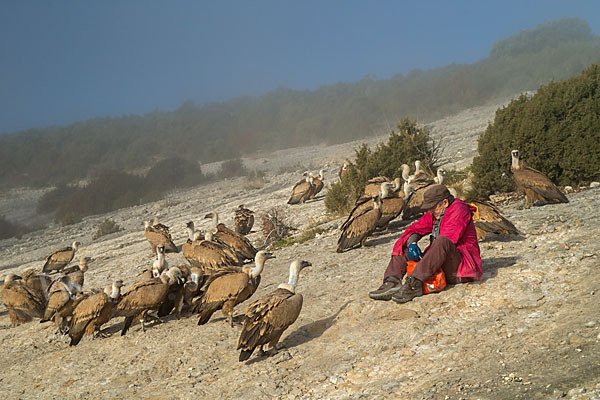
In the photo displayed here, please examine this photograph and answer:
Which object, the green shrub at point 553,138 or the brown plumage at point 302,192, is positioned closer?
the green shrub at point 553,138

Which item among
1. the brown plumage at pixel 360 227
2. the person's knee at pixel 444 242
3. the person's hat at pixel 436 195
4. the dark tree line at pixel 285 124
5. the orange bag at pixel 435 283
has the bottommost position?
the orange bag at pixel 435 283

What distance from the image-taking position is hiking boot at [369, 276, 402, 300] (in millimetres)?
6543

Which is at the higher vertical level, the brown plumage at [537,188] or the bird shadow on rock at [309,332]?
the brown plumage at [537,188]

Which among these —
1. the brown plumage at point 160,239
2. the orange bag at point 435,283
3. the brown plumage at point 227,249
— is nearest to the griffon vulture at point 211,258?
the brown plumage at point 227,249

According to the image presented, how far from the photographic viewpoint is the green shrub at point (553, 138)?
35.9 ft

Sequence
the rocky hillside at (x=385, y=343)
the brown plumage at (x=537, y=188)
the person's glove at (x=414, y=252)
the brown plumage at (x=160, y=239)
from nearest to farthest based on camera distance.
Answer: the rocky hillside at (x=385, y=343)
the person's glove at (x=414, y=252)
the brown plumage at (x=537, y=188)
the brown plumage at (x=160, y=239)

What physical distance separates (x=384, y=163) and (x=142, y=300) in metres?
9.63

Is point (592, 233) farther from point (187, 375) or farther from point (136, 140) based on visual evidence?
point (136, 140)

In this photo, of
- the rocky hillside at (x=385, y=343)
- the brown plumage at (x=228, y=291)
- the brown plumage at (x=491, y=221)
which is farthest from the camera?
the brown plumage at (x=491, y=221)

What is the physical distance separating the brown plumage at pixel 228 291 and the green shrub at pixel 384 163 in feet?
24.4

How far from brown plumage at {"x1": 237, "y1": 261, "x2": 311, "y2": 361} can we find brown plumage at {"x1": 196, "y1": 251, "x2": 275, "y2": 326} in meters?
1.23

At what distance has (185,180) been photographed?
36250 millimetres

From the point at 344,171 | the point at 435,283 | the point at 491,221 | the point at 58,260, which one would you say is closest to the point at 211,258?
the point at 435,283

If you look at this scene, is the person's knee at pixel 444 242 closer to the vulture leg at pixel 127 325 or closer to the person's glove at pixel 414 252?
the person's glove at pixel 414 252
